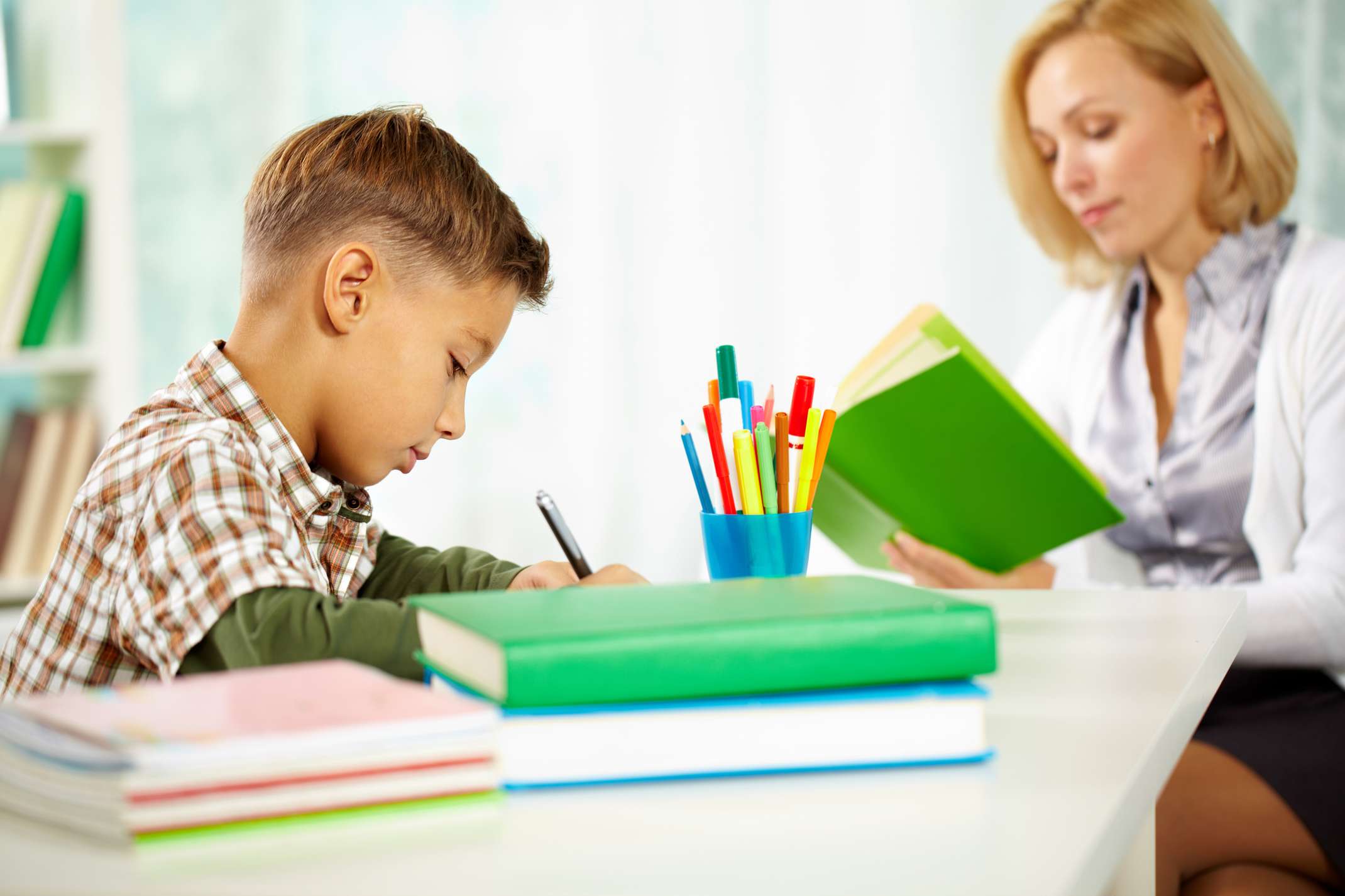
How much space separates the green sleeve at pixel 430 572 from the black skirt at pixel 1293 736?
0.67 m

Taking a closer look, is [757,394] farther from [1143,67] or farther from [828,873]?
[828,873]

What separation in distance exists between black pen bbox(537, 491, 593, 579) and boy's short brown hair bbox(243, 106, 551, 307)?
0.20 meters

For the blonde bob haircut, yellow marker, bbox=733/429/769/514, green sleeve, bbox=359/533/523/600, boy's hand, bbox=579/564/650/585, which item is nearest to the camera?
boy's hand, bbox=579/564/650/585

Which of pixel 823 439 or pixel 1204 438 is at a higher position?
pixel 823 439

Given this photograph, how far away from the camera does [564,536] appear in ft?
2.85

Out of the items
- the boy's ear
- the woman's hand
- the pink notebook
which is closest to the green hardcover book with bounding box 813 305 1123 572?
the woman's hand

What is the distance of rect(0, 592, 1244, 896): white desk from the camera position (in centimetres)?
41

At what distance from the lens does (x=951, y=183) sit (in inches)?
106

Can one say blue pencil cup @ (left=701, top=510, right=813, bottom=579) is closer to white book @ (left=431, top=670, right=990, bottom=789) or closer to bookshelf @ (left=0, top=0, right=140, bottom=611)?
white book @ (left=431, top=670, right=990, bottom=789)

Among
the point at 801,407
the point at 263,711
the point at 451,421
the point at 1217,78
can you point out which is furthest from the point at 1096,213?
Answer: the point at 263,711

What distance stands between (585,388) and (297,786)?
2.23 meters

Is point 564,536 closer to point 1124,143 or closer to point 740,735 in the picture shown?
point 740,735

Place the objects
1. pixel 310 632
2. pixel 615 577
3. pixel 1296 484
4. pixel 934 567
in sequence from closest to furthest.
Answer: pixel 310 632 < pixel 615 577 < pixel 934 567 < pixel 1296 484

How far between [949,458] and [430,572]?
1.43 feet
